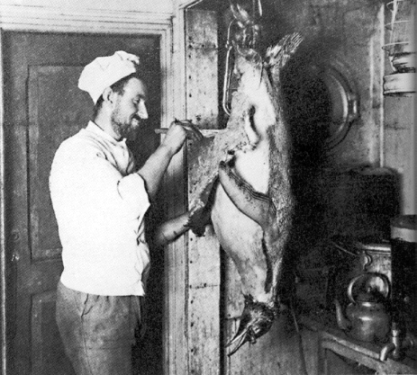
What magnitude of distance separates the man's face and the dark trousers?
68 centimetres

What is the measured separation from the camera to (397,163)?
3215 millimetres

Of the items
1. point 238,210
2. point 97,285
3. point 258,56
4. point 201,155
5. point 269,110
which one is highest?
point 258,56

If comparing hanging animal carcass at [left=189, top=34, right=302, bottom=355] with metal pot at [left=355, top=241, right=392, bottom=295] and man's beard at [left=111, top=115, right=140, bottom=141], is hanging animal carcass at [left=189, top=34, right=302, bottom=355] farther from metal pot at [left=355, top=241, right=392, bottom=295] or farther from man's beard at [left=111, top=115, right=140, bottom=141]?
metal pot at [left=355, top=241, right=392, bottom=295]

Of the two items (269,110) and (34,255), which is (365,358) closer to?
(269,110)

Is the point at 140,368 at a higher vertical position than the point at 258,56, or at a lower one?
lower

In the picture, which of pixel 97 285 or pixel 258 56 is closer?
pixel 258 56

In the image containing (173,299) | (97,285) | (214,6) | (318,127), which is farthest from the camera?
(318,127)

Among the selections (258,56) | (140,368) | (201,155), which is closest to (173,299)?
(140,368)

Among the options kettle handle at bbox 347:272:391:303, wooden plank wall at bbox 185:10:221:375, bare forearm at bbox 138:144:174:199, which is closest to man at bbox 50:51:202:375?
bare forearm at bbox 138:144:174:199

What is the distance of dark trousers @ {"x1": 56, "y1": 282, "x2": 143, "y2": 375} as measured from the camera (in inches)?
93.7

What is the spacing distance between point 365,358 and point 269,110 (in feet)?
3.91

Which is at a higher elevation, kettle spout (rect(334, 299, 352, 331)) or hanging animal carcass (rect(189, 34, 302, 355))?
hanging animal carcass (rect(189, 34, 302, 355))

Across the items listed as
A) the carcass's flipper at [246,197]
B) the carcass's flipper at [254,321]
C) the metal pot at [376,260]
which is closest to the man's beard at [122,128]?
the carcass's flipper at [246,197]

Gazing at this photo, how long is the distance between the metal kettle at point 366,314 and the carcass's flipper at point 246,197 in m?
0.75
